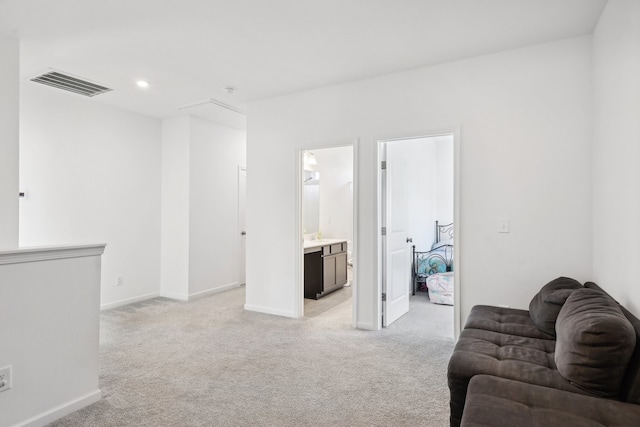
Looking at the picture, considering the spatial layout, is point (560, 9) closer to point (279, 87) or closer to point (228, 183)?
point (279, 87)

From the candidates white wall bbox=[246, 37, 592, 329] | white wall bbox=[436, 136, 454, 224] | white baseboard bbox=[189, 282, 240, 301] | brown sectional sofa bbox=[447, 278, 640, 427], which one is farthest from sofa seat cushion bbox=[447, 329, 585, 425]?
white wall bbox=[436, 136, 454, 224]

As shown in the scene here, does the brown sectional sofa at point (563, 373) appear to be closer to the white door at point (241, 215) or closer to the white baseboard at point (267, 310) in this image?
the white baseboard at point (267, 310)

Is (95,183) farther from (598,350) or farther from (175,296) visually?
(598,350)

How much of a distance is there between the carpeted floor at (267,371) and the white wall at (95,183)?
939 mm

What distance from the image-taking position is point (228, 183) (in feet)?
18.9

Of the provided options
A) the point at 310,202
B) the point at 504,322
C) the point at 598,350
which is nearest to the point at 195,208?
the point at 310,202

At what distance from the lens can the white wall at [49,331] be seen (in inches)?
78.2

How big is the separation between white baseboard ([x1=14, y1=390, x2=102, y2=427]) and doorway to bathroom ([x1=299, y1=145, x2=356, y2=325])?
2.28m

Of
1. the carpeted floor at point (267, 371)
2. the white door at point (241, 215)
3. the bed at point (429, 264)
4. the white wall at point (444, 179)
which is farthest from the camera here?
the white wall at point (444, 179)

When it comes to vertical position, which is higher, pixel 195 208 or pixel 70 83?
pixel 70 83

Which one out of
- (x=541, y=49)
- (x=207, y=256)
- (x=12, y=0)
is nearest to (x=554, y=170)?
(x=541, y=49)

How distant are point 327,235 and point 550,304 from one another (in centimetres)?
585

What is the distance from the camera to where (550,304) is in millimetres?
2301

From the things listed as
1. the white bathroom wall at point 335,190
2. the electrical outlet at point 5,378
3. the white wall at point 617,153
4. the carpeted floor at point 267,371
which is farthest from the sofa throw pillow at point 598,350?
the white bathroom wall at point 335,190
